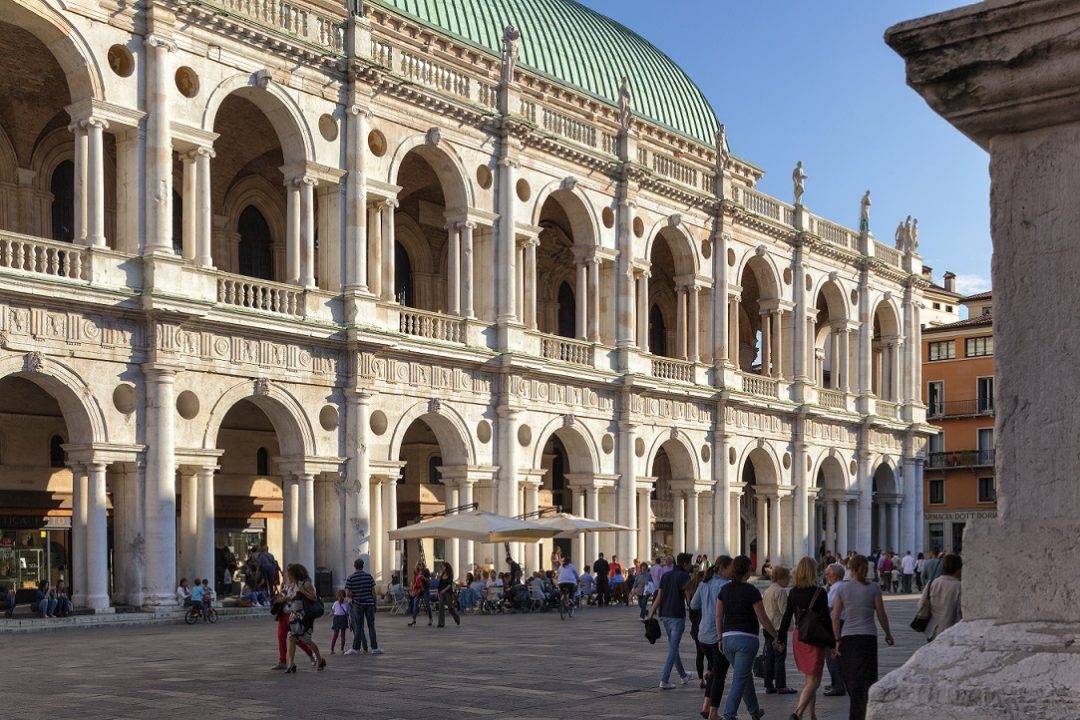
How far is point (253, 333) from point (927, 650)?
26.5 m

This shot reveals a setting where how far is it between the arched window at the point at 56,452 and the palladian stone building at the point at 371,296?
6cm

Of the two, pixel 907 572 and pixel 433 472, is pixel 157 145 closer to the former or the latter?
pixel 433 472

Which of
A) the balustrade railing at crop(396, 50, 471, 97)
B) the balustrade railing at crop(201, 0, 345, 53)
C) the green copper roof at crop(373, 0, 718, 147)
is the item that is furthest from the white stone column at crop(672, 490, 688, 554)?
the balustrade railing at crop(201, 0, 345, 53)

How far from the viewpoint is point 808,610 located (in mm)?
11789

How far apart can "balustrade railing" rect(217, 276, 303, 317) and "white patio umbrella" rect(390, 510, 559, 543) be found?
17.5 feet

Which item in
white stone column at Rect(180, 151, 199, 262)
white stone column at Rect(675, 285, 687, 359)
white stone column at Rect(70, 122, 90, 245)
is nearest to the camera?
white stone column at Rect(70, 122, 90, 245)

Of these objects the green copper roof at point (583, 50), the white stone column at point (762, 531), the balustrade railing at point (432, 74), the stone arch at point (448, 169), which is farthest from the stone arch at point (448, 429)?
the white stone column at point (762, 531)

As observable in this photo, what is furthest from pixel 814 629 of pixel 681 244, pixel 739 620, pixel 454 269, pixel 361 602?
pixel 681 244

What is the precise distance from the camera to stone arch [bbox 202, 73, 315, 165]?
95.9ft

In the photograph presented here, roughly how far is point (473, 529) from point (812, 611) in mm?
16213

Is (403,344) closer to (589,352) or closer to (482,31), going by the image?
(589,352)

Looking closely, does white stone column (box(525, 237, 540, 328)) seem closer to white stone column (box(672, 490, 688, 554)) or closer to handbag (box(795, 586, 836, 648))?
white stone column (box(672, 490, 688, 554))

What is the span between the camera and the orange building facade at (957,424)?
238ft

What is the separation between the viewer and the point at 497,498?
3525 centimetres
